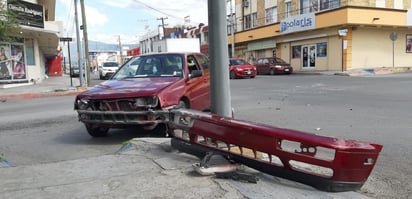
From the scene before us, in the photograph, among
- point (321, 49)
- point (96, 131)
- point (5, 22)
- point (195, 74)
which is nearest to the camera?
point (5, 22)

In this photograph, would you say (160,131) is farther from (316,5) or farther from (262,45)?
(262,45)

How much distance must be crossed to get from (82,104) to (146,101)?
50.6 inches

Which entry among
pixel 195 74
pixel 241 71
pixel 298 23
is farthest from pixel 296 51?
pixel 195 74

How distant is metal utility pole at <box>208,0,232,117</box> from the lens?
19.4 feet

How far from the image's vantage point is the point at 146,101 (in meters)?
7.31

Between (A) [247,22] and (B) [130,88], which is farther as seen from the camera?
(A) [247,22]

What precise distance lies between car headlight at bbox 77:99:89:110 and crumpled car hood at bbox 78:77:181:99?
88 millimetres

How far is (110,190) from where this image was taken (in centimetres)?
452

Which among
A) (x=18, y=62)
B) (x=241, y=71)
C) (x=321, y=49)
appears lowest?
(x=241, y=71)

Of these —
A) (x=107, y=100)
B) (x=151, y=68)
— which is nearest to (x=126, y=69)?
(x=151, y=68)

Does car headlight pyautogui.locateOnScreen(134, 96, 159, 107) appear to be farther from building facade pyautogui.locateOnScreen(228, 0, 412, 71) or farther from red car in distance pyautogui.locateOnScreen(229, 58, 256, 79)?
building facade pyautogui.locateOnScreen(228, 0, 412, 71)

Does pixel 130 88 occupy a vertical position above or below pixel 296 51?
below

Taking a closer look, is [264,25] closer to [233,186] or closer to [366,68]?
[366,68]

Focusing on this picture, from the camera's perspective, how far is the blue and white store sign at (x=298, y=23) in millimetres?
34469
